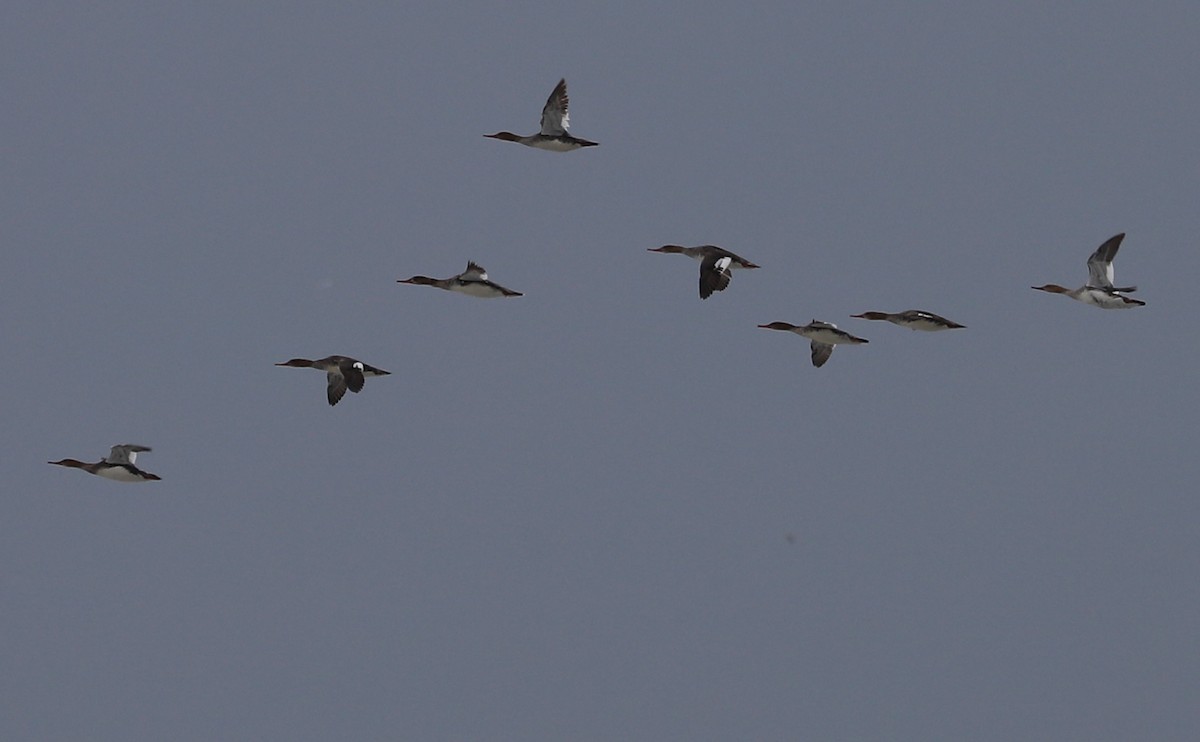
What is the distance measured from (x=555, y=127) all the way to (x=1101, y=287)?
12785 millimetres

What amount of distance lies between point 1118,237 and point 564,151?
12840 millimetres

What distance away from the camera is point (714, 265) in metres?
43.0

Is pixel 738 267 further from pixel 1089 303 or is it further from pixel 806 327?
pixel 1089 303

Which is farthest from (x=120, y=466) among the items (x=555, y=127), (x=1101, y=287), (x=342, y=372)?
(x=1101, y=287)

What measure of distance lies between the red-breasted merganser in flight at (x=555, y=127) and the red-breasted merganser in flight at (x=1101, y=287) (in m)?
11.5

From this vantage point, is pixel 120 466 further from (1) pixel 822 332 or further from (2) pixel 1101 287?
(2) pixel 1101 287

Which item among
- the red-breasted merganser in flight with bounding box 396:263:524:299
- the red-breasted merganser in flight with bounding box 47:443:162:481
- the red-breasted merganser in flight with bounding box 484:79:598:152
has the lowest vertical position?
the red-breasted merganser in flight with bounding box 47:443:162:481

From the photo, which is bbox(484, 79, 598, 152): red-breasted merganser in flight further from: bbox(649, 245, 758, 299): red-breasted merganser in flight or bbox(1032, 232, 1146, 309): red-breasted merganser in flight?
bbox(1032, 232, 1146, 309): red-breasted merganser in flight

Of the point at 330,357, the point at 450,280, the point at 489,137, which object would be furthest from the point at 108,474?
the point at 489,137

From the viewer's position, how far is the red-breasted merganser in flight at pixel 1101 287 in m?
43.6

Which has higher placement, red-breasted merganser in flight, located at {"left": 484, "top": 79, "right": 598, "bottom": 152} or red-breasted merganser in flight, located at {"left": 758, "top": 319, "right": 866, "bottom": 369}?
red-breasted merganser in flight, located at {"left": 484, "top": 79, "right": 598, "bottom": 152}

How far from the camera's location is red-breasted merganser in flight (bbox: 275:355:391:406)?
4406cm

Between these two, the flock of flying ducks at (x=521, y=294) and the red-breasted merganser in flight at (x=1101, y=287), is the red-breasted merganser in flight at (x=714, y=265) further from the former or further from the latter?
the red-breasted merganser in flight at (x=1101, y=287)

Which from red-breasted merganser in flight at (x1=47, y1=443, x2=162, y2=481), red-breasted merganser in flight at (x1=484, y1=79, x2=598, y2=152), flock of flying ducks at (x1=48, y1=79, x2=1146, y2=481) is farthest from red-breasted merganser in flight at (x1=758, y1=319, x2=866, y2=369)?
red-breasted merganser in flight at (x1=47, y1=443, x2=162, y2=481)
